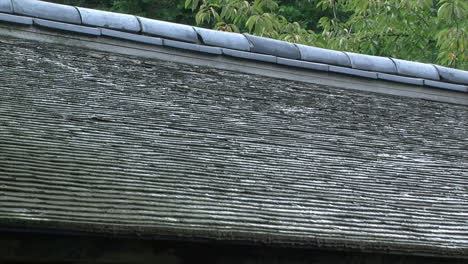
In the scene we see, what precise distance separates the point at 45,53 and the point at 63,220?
137 inches

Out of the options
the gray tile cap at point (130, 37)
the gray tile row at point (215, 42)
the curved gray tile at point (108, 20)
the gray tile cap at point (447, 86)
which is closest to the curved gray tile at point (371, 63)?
the gray tile row at point (215, 42)

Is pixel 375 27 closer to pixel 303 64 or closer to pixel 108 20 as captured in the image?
pixel 303 64

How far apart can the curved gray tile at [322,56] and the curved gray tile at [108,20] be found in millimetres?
1845

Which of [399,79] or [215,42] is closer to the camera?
[215,42]

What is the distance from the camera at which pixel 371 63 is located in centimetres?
938

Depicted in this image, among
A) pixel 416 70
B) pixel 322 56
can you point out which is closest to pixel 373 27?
pixel 416 70

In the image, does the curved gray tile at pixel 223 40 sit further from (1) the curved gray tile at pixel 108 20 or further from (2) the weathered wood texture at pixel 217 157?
(1) the curved gray tile at pixel 108 20

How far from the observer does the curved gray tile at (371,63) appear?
30.3 feet

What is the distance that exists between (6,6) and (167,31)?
1608mm

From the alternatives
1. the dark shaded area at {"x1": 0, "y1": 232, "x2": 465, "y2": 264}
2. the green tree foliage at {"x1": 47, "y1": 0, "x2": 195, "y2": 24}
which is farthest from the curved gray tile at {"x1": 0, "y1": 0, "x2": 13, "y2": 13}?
the green tree foliage at {"x1": 47, "y1": 0, "x2": 195, "y2": 24}

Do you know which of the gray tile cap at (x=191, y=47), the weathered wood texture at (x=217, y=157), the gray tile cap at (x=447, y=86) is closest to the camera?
the weathered wood texture at (x=217, y=157)

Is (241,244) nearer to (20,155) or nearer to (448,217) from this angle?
(20,155)

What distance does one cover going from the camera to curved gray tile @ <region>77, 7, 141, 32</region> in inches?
323

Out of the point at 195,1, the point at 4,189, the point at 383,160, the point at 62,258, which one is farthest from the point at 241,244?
the point at 195,1
